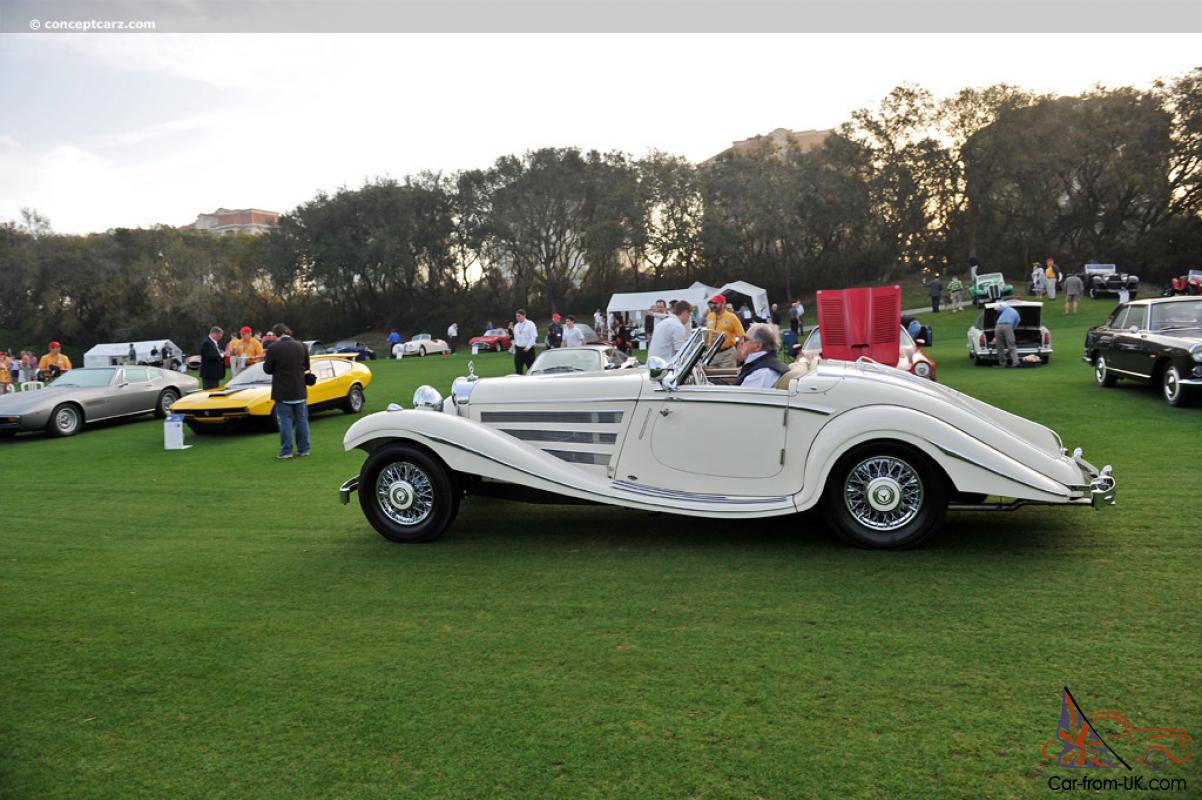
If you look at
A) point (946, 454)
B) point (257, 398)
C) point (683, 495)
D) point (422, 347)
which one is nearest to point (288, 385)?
point (257, 398)

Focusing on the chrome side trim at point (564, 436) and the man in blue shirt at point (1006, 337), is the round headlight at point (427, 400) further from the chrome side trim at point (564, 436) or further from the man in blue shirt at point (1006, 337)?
the man in blue shirt at point (1006, 337)

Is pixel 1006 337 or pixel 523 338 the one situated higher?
pixel 523 338

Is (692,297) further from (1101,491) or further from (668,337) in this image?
(1101,491)

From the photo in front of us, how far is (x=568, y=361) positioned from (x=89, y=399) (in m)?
8.63

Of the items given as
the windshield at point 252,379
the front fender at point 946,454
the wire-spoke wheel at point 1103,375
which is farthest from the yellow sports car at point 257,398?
the wire-spoke wheel at point 1103,375

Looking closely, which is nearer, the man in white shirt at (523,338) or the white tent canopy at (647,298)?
the man in white shirt at (523,338)

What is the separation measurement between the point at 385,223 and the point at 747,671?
59887 millimetres

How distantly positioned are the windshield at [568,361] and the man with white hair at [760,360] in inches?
254

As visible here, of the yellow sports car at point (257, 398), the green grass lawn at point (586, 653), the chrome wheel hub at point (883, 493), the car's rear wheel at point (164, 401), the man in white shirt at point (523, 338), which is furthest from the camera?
the man in white shirt at point (523, 338)

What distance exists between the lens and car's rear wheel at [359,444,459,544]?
6.01 m

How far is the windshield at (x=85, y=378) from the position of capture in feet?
Answer: 48.2

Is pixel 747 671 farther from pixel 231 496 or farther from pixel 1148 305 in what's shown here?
pixel 1148 305

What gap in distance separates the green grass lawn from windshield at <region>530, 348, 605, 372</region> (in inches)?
219

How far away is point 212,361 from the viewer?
1623 centimetres
